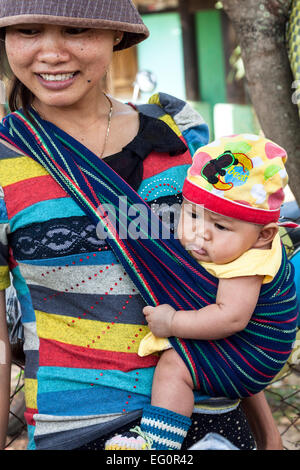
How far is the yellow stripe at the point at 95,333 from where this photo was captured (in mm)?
2016

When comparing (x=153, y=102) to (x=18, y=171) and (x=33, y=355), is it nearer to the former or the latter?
(x=18, y=171)

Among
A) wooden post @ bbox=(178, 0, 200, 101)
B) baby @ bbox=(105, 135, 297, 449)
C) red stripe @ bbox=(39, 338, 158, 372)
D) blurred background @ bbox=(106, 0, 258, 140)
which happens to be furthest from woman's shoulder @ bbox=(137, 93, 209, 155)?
wooden post @ bbox=(178, 0, 200, 101)

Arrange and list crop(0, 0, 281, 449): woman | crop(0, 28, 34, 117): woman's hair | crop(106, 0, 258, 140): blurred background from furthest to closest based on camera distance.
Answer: crop(106, 0, 258, 140): blurred background → crop(0, 28, 34, 117): woman's hair → crop(0, 0, 281, 449): woman

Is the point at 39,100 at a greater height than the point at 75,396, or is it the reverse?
→ the point at 39,100

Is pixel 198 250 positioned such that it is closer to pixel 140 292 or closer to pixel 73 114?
pixel 140 292

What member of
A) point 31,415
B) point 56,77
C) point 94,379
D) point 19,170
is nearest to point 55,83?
point 56,77

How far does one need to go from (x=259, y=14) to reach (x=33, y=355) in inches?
62.3

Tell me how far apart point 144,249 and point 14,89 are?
0.70 metres

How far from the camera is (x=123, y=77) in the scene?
11.9 meters

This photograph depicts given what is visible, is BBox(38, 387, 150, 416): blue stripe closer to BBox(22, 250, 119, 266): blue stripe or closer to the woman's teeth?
BBox(22, 250, 119, 266): blue stripe

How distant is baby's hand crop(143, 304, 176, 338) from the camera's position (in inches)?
75.9
